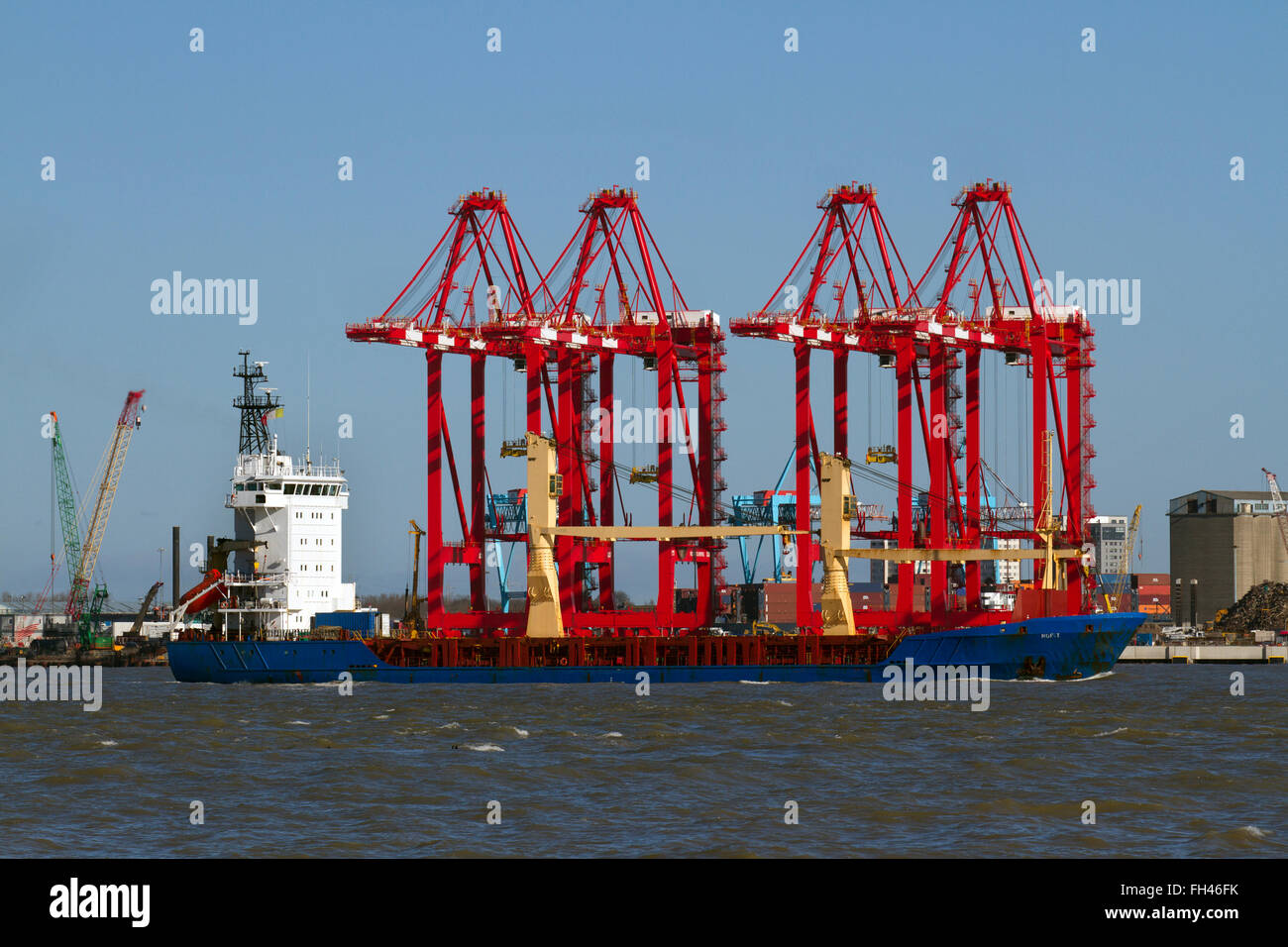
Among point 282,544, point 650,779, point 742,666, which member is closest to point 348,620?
point 282,544

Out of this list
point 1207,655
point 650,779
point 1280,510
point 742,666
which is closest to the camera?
point 650,779

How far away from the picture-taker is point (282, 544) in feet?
220

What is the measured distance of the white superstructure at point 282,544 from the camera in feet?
219

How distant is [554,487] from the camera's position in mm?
65000

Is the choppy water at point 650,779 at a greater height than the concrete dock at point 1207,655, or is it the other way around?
the choppy water at point 650,779

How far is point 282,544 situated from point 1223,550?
347ft

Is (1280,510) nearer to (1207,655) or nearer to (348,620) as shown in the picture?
(1207,655)

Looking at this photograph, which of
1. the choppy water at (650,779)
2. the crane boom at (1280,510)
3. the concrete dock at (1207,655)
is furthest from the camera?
the crane boom at (1280,510)

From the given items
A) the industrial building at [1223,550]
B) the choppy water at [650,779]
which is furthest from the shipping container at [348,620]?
the industrial building at [1223,550]

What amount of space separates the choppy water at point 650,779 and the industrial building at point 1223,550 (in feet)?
331

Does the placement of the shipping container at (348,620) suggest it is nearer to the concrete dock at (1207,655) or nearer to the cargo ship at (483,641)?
the cargo ship at (483,641)

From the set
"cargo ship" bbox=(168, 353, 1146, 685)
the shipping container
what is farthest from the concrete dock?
the shipping container
